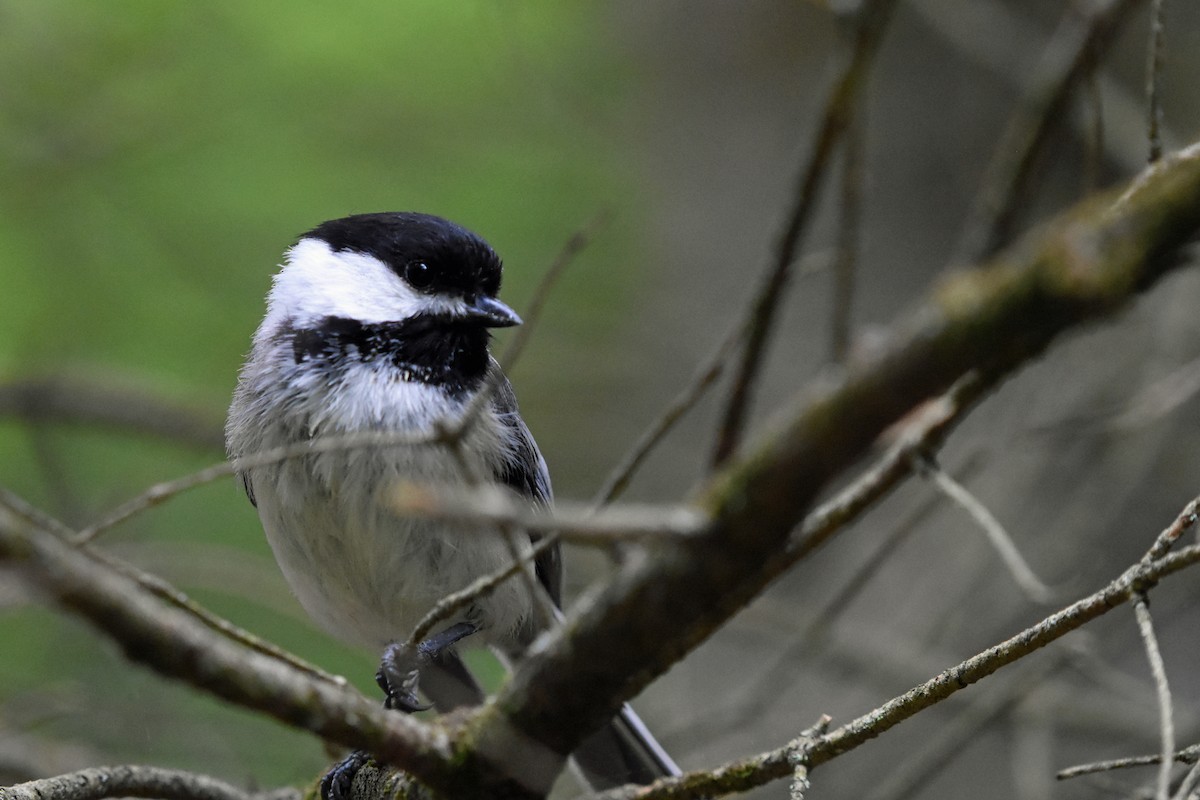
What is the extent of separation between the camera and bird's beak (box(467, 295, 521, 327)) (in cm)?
235

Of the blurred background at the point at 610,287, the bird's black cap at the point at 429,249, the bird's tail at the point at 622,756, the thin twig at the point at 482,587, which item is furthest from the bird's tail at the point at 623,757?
the thin twig at the point at 482,587

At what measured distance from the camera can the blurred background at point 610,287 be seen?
304 cm

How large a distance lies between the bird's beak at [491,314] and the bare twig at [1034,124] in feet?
3.44

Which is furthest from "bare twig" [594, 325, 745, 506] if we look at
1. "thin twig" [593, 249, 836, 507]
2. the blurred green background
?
the blurred green background

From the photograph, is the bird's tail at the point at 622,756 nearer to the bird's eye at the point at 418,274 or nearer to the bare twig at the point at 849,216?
the bird's eye at the point at 418,274

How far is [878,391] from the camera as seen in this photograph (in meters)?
0.89

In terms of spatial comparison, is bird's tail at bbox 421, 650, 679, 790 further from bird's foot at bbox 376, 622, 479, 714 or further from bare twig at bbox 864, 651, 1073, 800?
bare twig at bbox 864, 651, 1073, 800

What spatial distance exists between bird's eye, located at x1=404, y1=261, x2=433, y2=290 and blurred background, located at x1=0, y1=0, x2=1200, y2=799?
2.78 feet

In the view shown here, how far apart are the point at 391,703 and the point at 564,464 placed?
2369mm

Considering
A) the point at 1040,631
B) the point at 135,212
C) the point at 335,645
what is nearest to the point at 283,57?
the point at 135,212

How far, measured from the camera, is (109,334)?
4.09 m

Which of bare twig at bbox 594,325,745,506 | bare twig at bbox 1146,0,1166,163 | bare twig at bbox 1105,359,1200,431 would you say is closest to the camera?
bare twig at bbox 1146,0,1166,163

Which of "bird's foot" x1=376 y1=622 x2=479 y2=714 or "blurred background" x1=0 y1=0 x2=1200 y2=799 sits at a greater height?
"blurred background" x1=0 y1=0 x2=1200 y2=799

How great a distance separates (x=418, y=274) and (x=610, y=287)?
8.69 feet
